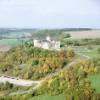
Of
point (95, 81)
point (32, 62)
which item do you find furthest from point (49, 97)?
point (32, 62)

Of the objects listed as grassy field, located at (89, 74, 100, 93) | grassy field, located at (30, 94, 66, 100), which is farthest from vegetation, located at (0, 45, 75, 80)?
grassy field, located at (30, 94, 66, 100)

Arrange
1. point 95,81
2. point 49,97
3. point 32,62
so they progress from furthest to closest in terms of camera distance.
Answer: point 32,62 → point 95,81 → point 49,97

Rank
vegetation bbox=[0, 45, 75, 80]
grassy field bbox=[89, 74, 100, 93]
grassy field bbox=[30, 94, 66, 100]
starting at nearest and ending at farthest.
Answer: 1. grassy field bbox=[30, 94, 66, 100]
2. grassy field bbox=[89, 74, 100, 93]
3. vegetation bbox=[0, 45, 75, 80]

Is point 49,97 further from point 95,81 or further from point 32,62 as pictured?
point 32,62

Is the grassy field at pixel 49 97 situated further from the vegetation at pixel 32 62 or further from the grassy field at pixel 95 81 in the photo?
the vegetation at pixel 32 62

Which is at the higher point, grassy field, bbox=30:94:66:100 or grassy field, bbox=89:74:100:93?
grassy field, bbox=89:74:100:93

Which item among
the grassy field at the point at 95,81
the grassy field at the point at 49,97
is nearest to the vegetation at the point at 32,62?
the grassy field at the point at 95,81

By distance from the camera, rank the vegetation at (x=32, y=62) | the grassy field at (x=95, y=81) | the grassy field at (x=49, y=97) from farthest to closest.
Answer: the vegetation at (x=32, y=62) < the grassy field at (x=95, y=81) < the grassy field at (x=49, y=97)

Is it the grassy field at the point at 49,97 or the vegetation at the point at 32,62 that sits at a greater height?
the vegetation at the point at 32,62

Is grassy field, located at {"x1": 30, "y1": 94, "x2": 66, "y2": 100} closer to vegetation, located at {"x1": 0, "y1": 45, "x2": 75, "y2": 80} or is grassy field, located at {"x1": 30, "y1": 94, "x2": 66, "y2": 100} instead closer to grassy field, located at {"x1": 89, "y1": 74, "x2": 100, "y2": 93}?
grassy field, located at {"x1": 89, "y1": 74, "x2": 100, "y2": 93}

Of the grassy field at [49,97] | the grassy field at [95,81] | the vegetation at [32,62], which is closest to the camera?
the grassy field at [49,97]

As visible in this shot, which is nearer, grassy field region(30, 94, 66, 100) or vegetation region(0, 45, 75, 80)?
grassy field region(30, 94, 66, 100)

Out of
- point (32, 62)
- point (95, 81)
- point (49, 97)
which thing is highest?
point (32, 62)
